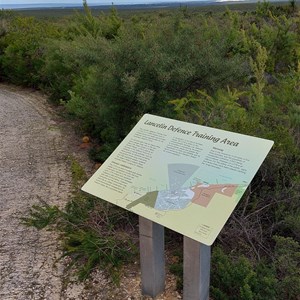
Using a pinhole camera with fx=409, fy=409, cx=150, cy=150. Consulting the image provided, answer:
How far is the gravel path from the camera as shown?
2.77 meters

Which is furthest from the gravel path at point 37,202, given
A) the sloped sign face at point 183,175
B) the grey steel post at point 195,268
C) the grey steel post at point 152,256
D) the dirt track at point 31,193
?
the sloped sign face at point 183,175

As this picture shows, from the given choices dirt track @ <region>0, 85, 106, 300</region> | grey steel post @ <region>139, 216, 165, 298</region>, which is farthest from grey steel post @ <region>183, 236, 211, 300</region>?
dirt track @ <region>0, 85, 106, 300</region>

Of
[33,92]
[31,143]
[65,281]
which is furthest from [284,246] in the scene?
[33,92]

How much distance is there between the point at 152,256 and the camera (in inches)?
95.3

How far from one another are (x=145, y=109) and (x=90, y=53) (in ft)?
3.32

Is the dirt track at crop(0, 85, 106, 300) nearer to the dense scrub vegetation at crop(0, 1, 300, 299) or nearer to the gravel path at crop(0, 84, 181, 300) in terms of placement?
the gravel path at crop(0, 84, 181, 300)

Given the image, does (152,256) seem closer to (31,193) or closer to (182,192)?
(182,192)

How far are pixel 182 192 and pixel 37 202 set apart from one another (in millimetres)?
2292

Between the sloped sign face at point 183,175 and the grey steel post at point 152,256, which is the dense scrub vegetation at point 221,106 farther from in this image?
the sloped sign face at point 183,175

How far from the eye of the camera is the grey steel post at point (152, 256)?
2357 mm

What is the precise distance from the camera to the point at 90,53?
193 inches

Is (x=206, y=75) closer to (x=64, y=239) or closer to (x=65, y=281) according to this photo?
(x=64, y=239)

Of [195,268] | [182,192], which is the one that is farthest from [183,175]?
[195,268]

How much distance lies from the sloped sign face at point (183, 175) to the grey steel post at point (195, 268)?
0.15m
